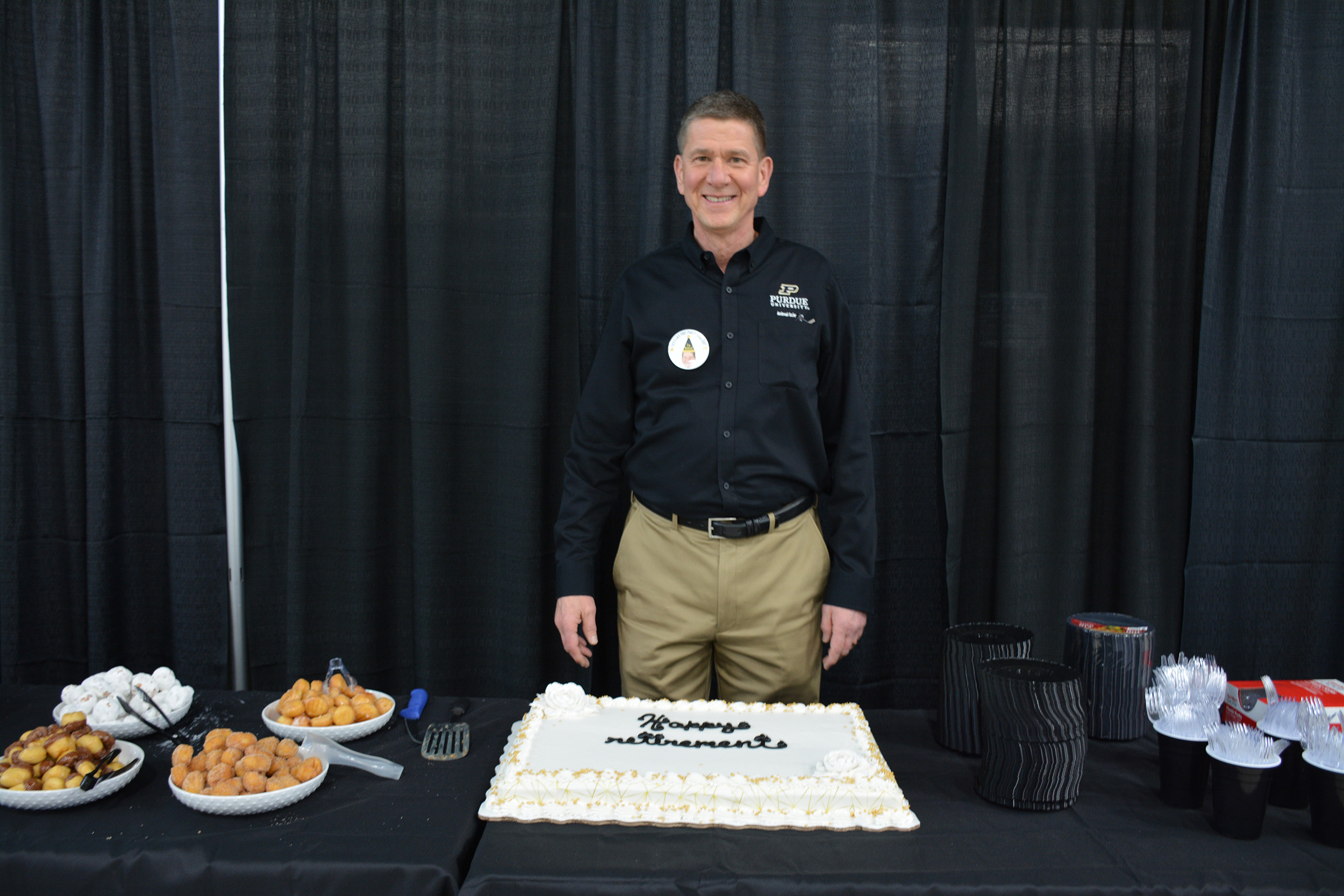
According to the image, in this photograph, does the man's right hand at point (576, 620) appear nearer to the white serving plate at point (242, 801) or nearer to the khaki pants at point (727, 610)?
the khaki pants at point (727, 610)

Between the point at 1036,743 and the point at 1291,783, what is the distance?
0.33 meters

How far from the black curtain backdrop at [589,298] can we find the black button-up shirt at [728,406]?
478 mm

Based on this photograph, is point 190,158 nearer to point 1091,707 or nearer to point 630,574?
point 630,574

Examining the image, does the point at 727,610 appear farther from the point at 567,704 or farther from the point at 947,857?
the point at 947,857

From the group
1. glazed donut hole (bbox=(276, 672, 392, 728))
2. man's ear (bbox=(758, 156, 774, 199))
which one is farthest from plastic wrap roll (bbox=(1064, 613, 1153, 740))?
glazed donut hole (bbox=(276, 672, 392, 728))

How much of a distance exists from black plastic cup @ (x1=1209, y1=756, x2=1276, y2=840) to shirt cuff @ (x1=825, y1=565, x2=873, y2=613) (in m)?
0.68

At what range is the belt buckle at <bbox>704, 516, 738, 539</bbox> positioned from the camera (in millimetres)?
1635

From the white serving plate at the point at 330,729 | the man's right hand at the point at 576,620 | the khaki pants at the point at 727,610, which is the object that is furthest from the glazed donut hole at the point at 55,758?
the khaki pants at the point at 727,610

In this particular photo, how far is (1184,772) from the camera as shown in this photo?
1.08 meters

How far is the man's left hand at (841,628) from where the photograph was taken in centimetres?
164

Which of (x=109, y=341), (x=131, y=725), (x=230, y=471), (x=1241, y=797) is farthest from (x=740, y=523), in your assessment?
(x=109, y=341)

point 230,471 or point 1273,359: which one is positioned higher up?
point 1273,359

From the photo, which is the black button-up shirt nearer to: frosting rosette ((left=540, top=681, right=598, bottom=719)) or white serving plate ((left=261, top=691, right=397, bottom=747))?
frosting rosette ((left=540, top=681, right=598, bottom=719))

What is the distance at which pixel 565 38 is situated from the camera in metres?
2.17
